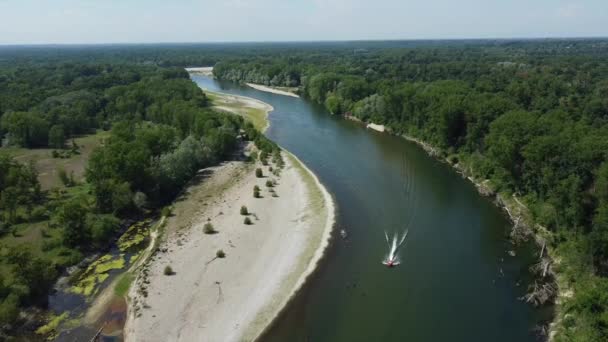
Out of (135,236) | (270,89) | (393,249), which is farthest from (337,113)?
(135,236)

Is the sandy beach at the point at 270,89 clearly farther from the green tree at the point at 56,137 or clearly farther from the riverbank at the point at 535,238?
the riverbank at the point at 535,238

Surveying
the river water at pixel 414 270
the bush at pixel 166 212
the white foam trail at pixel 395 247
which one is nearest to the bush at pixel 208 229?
the bush at pixel 166 212

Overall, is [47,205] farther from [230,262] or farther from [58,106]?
[58,106]

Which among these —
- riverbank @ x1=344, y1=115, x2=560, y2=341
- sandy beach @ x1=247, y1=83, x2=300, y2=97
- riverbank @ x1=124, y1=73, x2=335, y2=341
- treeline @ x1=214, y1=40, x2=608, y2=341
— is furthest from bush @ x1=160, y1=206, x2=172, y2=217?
sandy beach @ x1=247, y1=83, x2=300, y2=97

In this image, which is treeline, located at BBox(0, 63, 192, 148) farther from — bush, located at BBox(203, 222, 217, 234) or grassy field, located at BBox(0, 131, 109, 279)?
bush, located at BBox(203, 222, 217, 234)

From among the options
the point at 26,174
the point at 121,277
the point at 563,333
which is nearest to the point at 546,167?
the point at 563,333

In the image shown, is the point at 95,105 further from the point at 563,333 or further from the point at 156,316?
the point at 563,333
